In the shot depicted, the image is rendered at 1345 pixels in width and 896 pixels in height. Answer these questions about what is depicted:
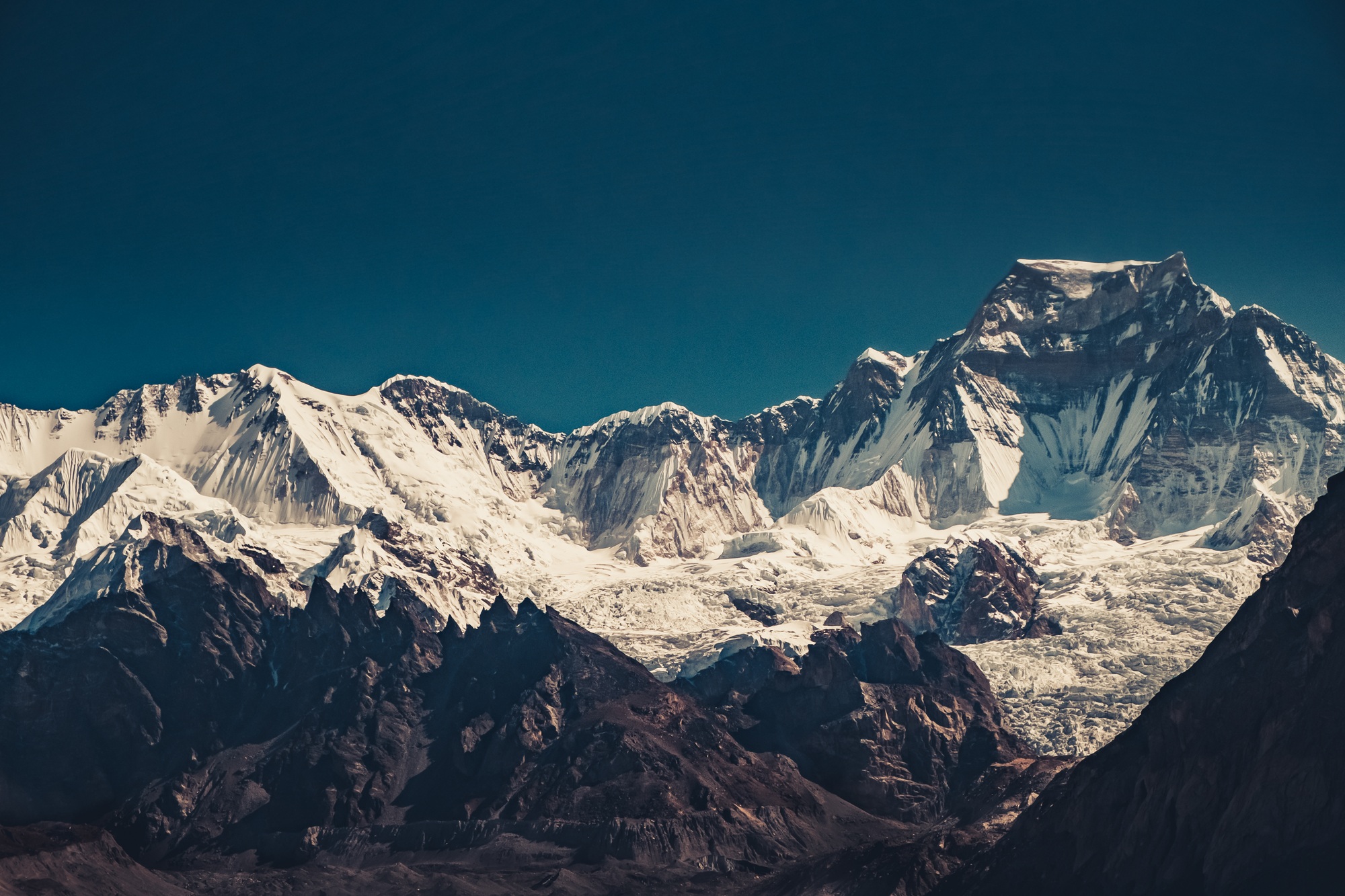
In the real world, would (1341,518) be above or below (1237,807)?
above

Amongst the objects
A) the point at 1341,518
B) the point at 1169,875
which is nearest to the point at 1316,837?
the point at 1169,875

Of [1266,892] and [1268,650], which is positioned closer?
[1266,892]

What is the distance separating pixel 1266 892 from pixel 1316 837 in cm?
717

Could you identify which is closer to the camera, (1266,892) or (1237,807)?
(1266,892)

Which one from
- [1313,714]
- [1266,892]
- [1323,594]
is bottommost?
[1266,892]

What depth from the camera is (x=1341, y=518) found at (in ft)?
653

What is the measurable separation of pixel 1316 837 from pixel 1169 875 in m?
21.4

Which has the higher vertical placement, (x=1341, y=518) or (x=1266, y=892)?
(x=1341, y=518)

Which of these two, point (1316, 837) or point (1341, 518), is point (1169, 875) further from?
point (1341, 518)

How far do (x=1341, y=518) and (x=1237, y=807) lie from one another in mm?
33424

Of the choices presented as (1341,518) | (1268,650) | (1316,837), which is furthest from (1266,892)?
(1341,518)

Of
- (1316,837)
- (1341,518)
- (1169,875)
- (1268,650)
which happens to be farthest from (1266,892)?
(1341,518)

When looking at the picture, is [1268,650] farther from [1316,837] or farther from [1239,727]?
[1316,837]

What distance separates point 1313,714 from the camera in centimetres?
18575
